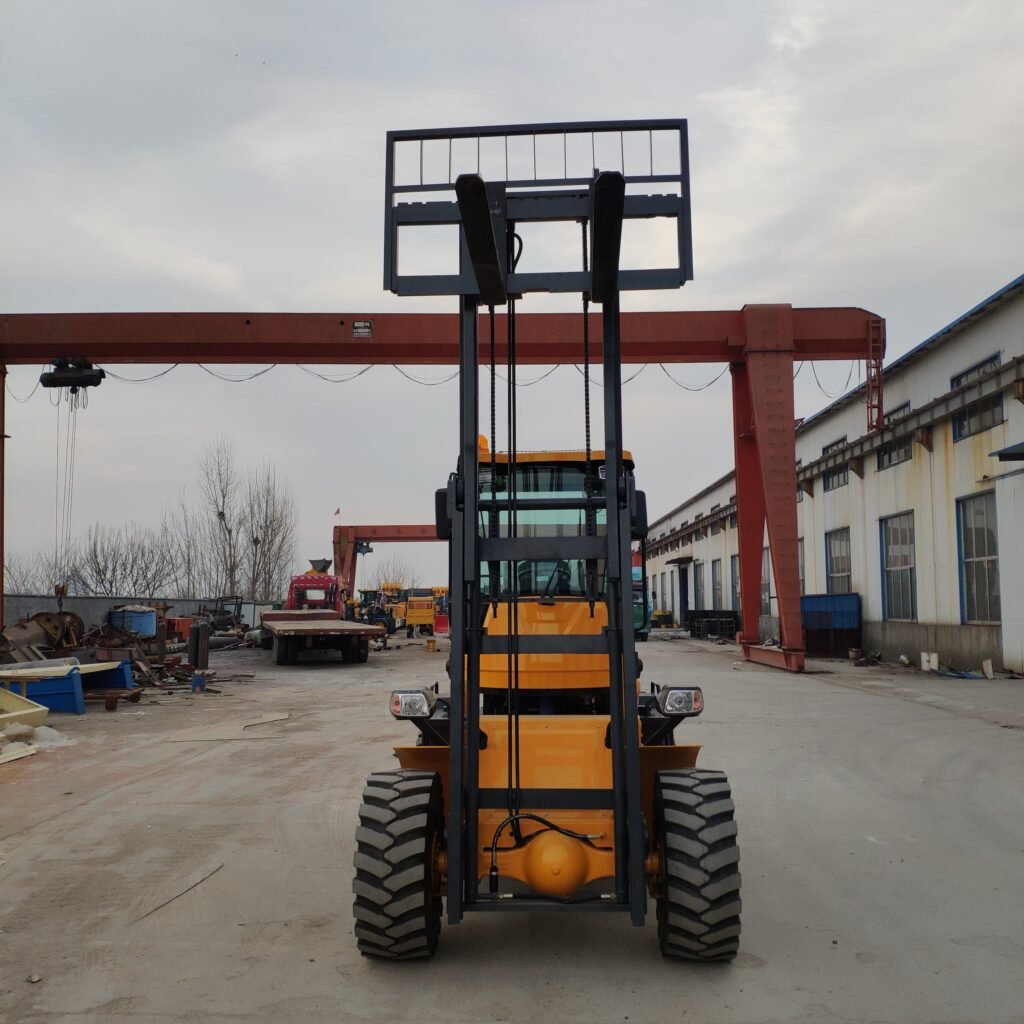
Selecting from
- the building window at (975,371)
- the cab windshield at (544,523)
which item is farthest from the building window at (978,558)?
the cab windshield at (544,523)

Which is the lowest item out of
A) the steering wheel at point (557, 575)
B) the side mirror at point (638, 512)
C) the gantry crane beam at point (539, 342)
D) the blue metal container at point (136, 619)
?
the blue metal container at point (136, 619)

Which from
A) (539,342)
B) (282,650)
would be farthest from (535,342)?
(282,650)

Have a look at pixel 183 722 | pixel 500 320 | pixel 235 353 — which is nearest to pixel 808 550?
pixel 500 320

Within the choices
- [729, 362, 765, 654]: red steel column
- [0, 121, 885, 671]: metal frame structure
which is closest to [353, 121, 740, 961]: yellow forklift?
[0, 121, 885, 671]: metal frame structure

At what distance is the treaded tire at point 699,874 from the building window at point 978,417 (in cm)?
1637

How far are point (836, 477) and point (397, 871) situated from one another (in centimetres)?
2586

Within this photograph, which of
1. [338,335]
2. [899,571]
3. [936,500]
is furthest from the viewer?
[899,571]

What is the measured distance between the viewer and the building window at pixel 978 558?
18.7m

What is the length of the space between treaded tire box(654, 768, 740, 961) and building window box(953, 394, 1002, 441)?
16.4 metres

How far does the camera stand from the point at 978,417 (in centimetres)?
1891

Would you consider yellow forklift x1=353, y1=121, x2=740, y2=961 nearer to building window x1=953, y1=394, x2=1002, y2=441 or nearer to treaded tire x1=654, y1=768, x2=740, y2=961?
treaded tire x1=654, y1=768, x2=740, y2=961

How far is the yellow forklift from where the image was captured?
405 cm

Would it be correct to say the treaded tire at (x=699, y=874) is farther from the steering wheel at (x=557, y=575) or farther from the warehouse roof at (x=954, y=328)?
the warehouse roof at (x=954, y=328)

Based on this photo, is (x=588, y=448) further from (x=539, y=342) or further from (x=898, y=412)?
(x=898, y=412)
